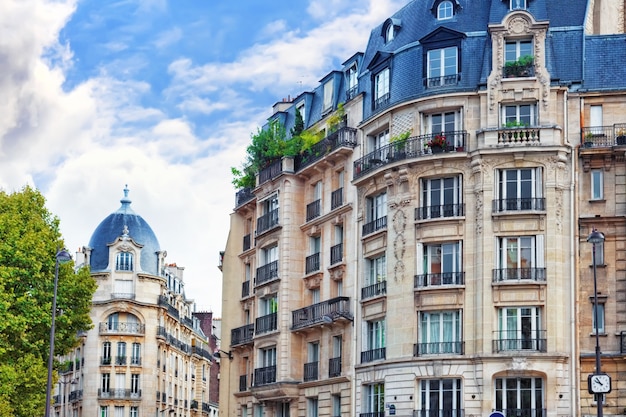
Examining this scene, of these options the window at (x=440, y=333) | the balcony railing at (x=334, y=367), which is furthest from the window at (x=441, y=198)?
the balcony railing at (x=334, y=367)

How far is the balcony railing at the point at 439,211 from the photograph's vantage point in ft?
134

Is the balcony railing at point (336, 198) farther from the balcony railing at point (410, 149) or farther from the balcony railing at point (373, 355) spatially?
the balcony railing at point (373, 355)

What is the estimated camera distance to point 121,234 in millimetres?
86500

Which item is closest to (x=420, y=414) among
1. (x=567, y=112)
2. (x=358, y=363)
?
(x=358, y=363)

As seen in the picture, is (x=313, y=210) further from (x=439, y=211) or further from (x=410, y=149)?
(x=439, y=211)

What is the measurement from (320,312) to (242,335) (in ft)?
28.1

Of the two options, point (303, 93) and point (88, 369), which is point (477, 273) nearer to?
point (303, 93)

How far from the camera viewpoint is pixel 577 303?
130 feet

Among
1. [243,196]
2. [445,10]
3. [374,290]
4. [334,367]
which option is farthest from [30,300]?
[445,10]

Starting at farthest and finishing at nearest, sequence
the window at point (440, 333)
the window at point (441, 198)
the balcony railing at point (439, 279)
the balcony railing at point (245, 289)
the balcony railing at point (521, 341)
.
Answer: the balcony railing at point (245, 289) < the window at point (441, 198) < the balcony railing at point (439, 279) < the window at point (440, 333) < the balcony railing at point (521, 341)

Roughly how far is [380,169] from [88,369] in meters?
45.8

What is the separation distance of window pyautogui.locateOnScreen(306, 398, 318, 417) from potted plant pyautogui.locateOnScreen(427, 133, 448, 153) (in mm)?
11978

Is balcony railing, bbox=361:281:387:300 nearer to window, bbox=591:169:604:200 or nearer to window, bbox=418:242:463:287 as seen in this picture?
window, bbox=418:242:463:287

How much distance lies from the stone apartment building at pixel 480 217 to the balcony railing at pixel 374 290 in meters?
0.17
